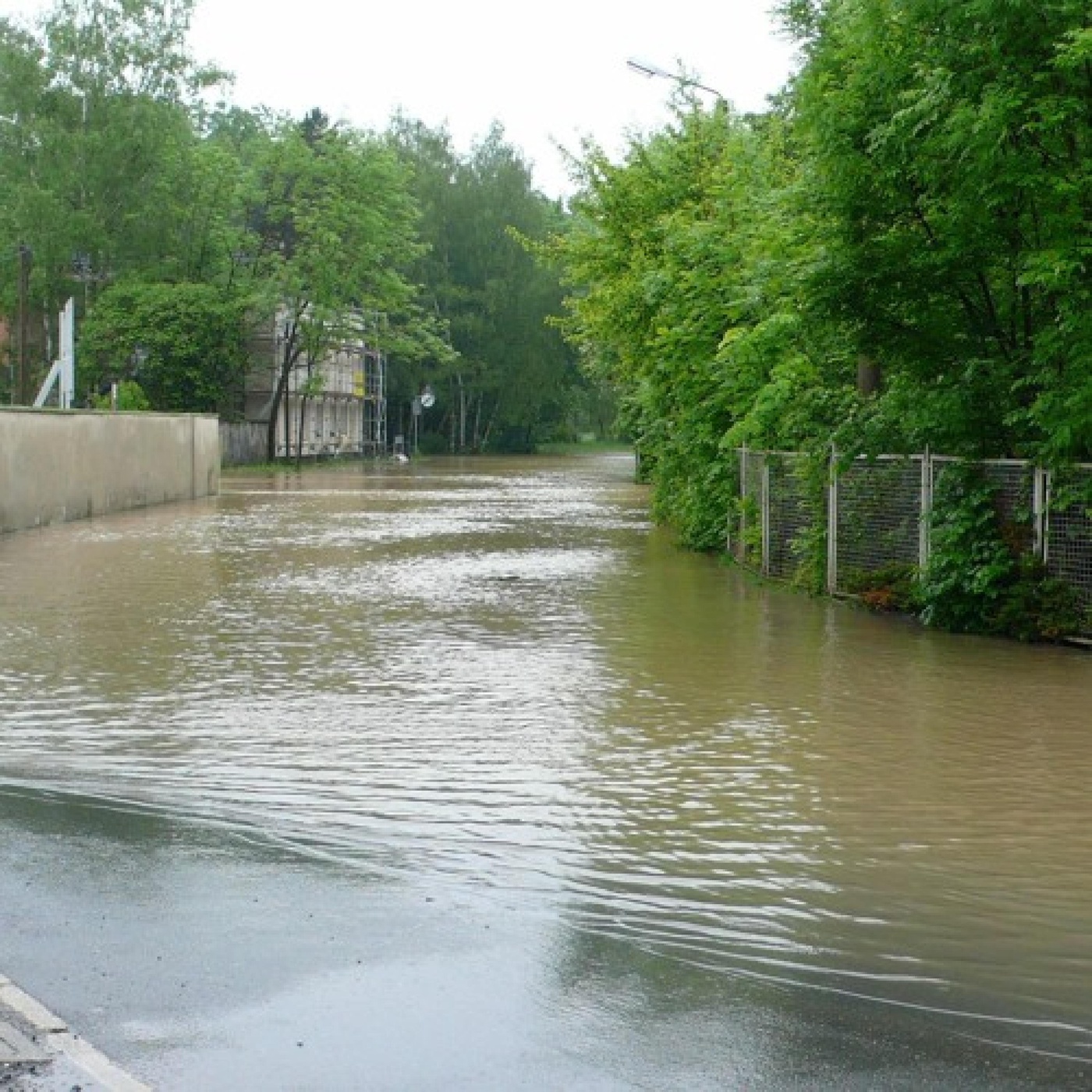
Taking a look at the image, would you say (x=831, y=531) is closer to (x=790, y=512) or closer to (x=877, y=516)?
(x=877, y=516)

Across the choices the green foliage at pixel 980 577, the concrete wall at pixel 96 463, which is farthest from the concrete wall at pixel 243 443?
the green foliage at pixel 980 577

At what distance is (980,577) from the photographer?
16391 mm

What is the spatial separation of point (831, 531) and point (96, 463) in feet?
65.9

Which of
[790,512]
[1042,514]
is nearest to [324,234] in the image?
[790,512]

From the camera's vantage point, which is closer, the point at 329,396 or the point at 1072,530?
the point at 1072,530

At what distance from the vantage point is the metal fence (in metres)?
15.8

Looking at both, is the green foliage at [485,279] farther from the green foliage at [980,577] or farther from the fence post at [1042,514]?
the fence post at [1042,514]

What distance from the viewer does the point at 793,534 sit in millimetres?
→ 22047

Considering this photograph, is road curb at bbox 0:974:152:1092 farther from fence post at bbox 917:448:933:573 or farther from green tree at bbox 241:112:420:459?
green tree at bbox 241:112:420:459

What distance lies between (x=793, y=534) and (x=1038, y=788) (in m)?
12.4

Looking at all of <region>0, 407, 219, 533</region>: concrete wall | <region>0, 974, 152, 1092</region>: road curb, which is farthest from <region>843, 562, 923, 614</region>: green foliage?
<region>0, 407, 219, 533</region>: concrete wall

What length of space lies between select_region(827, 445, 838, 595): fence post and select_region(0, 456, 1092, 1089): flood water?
2032 millimetres

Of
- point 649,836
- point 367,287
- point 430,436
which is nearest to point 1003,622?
point 649,836

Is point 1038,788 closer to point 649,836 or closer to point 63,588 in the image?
point 649,836
